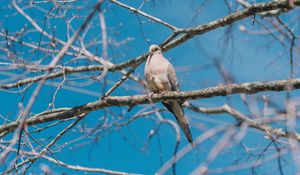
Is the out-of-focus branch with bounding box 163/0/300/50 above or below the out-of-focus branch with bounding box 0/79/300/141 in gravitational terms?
above

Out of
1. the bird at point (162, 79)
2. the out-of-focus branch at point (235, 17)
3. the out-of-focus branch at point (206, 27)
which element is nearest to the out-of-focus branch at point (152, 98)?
the out-of-focus branch at point (206, 27)

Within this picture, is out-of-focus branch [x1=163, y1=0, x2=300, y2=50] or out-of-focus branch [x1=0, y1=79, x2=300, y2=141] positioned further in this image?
out-of-focus branch [x1=163, y1=0, x2=300, y2=50]

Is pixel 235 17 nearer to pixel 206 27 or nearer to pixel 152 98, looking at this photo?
pixel 206 27

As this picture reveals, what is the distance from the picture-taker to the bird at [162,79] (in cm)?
455

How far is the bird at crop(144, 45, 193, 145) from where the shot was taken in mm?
4547

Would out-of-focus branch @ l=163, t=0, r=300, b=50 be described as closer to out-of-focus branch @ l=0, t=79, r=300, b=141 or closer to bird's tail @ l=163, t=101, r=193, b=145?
out-of-focus branch @ l=0, t=79, r=300, b=141

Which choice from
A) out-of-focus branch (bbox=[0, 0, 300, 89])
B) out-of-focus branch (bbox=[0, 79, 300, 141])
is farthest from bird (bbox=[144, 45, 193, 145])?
out-of-focus branch (bbox=[0, 79, 300, 141])

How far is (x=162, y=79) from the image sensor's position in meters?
4.58

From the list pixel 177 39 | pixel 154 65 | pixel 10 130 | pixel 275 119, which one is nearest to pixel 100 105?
pixel 10 130

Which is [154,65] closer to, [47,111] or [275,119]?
[47,111]

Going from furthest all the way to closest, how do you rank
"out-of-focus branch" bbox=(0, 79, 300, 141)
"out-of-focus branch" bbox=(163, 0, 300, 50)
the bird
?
1. the bird
2. "out-of-focus branch" bbox=(163, 0, 300, 50)
3. "out-of-focus branch" bbox=(0, 79, 300, 141)

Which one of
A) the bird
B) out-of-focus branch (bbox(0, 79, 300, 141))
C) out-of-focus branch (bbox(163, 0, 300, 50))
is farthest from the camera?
the bird

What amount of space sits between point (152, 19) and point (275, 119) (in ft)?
8.90

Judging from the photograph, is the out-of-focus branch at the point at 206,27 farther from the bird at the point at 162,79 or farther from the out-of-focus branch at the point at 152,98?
the bird at the point at 162,79
